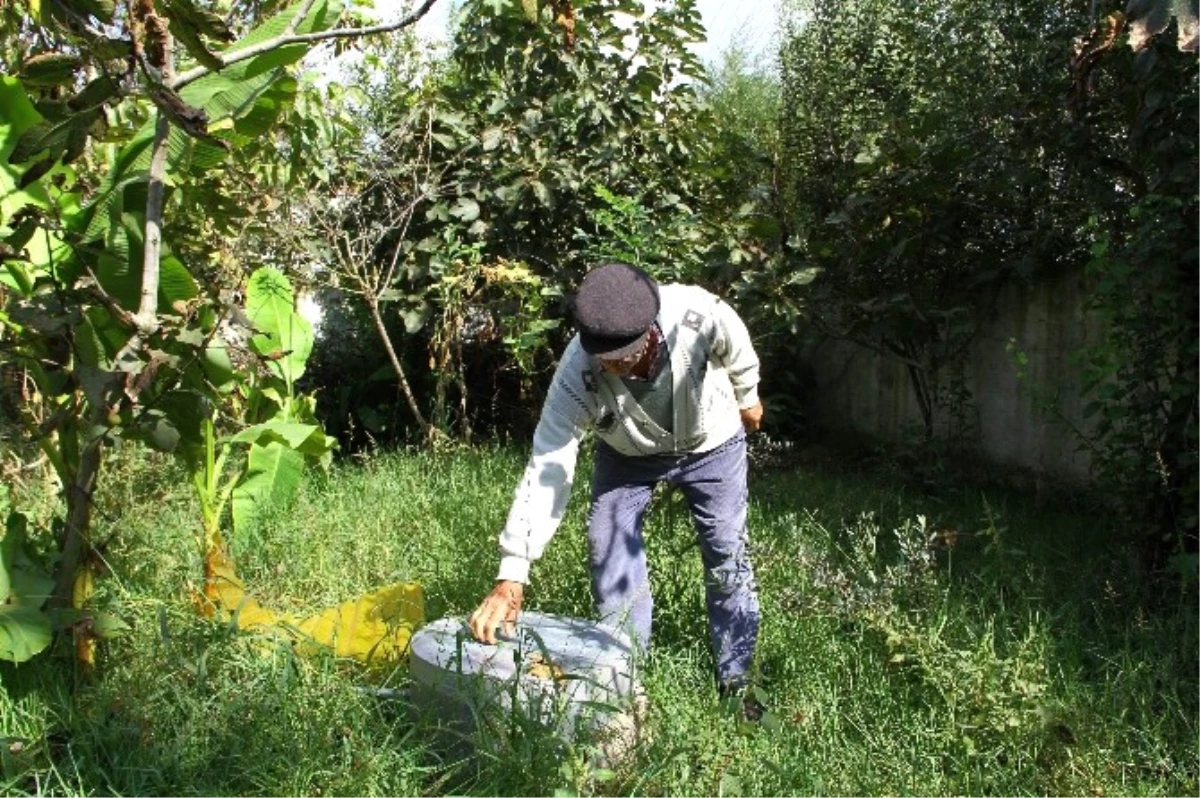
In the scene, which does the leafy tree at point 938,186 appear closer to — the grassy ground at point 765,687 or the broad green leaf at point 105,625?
the grassy ground at point 765,687

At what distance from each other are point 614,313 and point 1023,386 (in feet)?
13.5

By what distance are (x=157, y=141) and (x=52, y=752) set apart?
5.56 feet

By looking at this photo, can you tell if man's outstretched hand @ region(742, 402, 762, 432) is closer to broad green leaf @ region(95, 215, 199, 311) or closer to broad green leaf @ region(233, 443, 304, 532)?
broad green leaf @ region(95, 215, 199, 311)

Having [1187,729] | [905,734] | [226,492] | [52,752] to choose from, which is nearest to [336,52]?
[226,492]

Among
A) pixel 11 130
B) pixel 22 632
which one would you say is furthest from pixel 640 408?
pixel 11 130

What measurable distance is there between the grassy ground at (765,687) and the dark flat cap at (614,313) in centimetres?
101

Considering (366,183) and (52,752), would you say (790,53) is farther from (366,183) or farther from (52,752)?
(52,752)

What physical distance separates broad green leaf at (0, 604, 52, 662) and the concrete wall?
15.0ft

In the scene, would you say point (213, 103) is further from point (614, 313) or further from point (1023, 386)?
point (1023, 386)

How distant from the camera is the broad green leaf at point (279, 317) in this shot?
588 centimetres

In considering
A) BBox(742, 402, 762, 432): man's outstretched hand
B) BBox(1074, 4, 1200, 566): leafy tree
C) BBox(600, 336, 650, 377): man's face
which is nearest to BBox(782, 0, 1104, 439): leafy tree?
BBox(1074, 4, 1200, 566): leafy tree

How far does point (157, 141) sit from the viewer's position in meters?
3.07

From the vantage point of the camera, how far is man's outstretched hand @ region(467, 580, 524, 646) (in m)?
2.96

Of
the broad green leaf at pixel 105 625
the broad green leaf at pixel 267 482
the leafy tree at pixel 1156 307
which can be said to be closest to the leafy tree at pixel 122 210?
the broad green leaf at pixel 105 625
